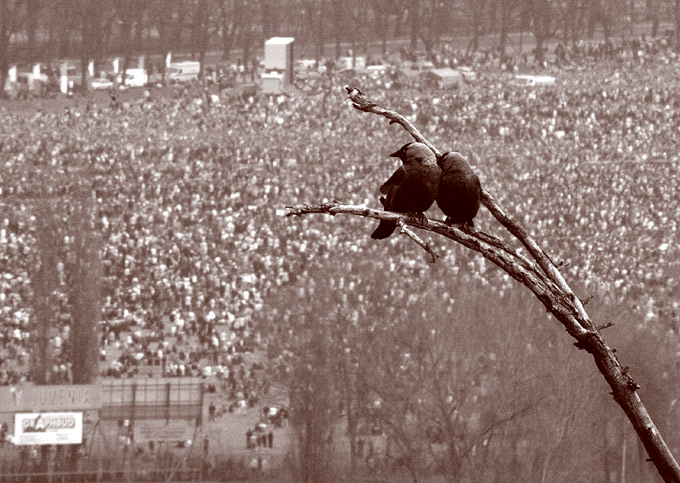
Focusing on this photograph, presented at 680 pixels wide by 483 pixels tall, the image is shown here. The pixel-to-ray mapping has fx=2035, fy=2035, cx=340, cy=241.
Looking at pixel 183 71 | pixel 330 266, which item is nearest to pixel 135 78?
pixel 183 71

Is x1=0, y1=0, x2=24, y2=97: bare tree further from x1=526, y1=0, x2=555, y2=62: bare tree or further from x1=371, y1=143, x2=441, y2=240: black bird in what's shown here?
x1=371, y1=143, x2=441, y2=240: black bird

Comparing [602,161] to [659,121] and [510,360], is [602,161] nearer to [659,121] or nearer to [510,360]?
[659,121]

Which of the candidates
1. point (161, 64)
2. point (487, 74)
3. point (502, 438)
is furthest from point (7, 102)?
point (502, 438)

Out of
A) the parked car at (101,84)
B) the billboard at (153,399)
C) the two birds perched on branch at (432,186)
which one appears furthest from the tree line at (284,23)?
the two birds perched on branch at (432,186)

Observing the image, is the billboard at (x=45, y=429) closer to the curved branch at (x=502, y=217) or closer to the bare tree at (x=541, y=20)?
the curved branch at (x=502, y=217)

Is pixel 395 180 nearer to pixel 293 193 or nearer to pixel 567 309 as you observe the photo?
pixel 567 309

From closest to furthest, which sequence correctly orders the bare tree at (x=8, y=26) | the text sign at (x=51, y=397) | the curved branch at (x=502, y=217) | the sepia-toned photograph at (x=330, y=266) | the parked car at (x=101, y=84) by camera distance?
the curved branch at (x=502, y=217)
the sepia-toned photograph at (x=330, y=266)
the text sign at (x=51, y=397)
the parked car at (x=101, y=84)
the bare tree at (x=8, y=26)
